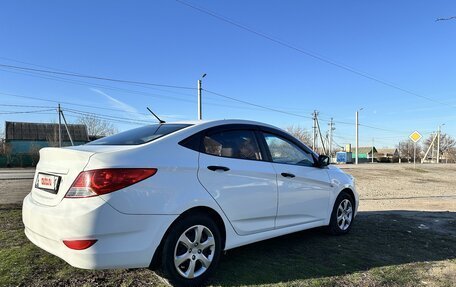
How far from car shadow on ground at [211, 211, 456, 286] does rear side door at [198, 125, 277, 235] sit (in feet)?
1.44

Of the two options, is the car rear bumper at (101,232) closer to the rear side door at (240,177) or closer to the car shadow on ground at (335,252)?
the rear side door at (240,177)

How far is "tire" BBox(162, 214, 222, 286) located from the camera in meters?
3.67

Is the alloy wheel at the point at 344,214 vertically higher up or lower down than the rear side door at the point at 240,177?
lower down

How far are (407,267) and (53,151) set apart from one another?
13.4 feet

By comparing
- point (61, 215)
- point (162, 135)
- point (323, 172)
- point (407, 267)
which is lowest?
point (407, 267)

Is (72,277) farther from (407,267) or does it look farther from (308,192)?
(407,267)

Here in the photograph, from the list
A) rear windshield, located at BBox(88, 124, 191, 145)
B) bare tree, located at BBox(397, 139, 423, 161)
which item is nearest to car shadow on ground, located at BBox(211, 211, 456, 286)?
rear windshield, located at BBox(88, 124, 191, 145)

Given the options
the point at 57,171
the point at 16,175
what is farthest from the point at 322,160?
the point at 16,175

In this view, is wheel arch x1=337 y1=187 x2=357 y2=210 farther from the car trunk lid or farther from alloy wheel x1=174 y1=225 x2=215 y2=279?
the car trunk lid

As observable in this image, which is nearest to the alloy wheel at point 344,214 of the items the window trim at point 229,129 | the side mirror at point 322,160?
the side mirror at point 322,160

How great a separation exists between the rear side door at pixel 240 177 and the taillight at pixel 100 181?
77 cm

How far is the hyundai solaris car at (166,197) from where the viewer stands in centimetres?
335

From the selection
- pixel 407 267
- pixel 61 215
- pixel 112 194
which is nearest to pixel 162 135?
pixel 112 194

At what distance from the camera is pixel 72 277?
157 inches
